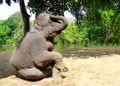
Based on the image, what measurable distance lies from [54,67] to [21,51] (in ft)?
2.58

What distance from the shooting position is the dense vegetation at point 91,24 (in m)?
17.3

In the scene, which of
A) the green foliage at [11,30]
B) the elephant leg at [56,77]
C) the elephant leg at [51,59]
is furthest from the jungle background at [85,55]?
the green foliage at [11,30]

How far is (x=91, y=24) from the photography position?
29.4 metres

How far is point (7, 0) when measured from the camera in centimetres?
1219

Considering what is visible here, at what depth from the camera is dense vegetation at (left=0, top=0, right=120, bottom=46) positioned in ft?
56.8

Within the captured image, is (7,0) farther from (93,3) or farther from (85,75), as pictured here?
(93,3)

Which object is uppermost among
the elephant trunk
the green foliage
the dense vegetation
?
the elephant trunk

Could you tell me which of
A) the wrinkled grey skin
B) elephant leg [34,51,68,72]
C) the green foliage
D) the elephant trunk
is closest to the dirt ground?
the wrinkled grey skin

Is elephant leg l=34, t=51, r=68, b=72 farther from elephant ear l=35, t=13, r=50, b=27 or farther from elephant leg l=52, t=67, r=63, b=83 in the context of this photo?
elephant ear l=35, t=13, r=50, b=27

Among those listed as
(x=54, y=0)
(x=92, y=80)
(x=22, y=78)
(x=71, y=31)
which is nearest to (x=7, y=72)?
(x=22, y=78)

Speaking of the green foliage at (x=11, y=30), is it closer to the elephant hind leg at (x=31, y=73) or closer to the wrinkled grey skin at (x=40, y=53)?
the wrinkled grey skin at (x=40, y=53)

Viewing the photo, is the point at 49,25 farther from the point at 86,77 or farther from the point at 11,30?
the point at 11,30

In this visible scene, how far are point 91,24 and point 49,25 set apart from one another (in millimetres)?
22681

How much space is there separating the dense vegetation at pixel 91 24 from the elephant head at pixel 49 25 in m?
7.07
